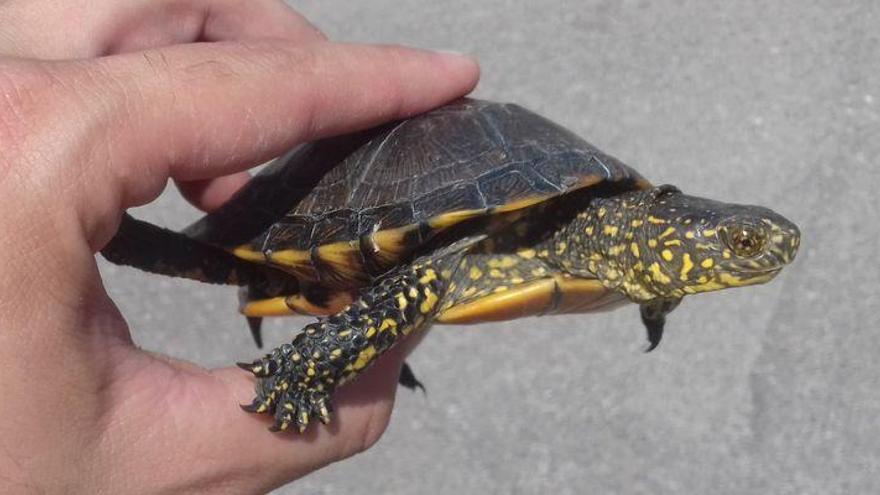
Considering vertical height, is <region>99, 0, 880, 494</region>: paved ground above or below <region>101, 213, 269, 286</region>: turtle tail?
below

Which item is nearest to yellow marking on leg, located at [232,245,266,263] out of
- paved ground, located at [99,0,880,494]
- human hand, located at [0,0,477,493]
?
human hand, located at [0,0,477,493]

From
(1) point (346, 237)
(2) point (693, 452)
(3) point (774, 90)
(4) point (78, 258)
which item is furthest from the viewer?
(3) point (774, 90)

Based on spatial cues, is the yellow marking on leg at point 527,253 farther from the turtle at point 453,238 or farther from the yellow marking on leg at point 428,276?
the yellow marking on leg at point 428,276

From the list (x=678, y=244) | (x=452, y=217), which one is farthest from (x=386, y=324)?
(x=678, y=244)

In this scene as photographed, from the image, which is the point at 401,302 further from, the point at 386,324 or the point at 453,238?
the point at 453,238

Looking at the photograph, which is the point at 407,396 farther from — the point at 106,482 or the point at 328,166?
the point at 106,482

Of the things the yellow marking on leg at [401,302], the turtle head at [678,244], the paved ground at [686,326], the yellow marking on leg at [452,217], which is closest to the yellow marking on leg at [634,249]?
the turtle head at [678,244]

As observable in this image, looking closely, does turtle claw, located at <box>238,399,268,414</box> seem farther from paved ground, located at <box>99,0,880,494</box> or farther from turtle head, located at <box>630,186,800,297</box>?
paved ground, located at <box>99,0,880,494</box>

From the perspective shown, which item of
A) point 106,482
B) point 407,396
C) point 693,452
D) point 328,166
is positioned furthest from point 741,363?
point 106,482
